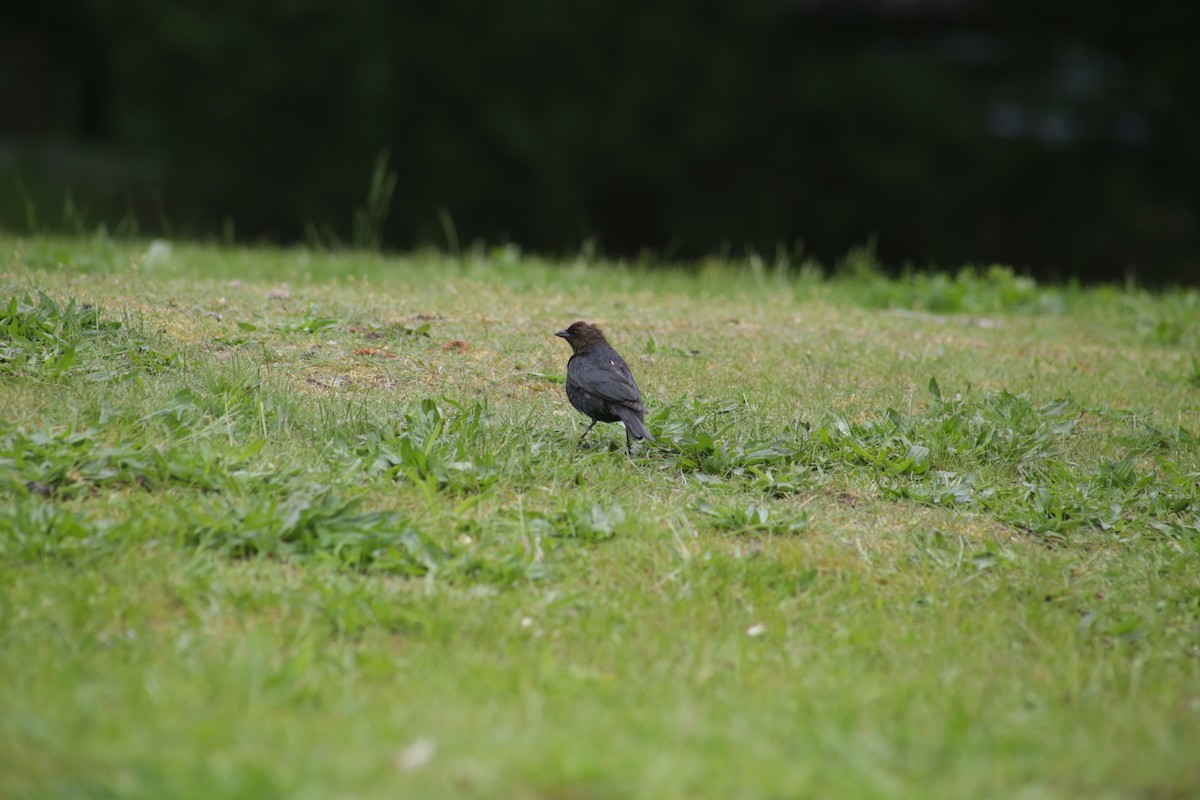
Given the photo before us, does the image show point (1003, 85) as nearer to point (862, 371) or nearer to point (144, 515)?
point (862, 371)

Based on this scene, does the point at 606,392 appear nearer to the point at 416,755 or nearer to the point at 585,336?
the point at 585,336

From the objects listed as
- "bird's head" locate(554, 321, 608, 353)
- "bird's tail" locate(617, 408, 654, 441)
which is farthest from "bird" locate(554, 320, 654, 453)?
"bird's head" locate(554, 321, 608, 353)

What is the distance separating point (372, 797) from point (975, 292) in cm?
766

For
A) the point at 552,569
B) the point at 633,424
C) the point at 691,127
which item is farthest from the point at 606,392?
the point at 691,127

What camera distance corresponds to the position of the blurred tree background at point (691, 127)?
1702 centimetres

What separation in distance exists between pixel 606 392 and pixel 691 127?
1313 cm

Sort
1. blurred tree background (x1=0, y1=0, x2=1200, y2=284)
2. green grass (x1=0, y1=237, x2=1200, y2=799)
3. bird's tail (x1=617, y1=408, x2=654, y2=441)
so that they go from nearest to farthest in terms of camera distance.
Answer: green grass (x1=0, y1=237, x2=1200, y2=799)
bird's tail (x1=617, y1=408, x2=654, y2=441)
blurred tree background (x1=0, y1=0, x2=1200, y2=284)

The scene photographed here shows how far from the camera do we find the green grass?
298cm

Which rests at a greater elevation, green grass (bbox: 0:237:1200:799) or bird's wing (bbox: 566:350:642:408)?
bird's wing (bbox: 566:350:642:408)

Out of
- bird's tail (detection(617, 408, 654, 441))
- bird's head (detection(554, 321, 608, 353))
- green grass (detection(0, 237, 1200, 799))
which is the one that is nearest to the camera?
green grass (detection(0, 237, 1200, 799))

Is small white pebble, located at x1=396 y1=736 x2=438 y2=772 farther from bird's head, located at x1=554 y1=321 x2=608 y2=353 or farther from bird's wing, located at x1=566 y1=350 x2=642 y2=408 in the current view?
bird's head, located at x1=554 y1=321 x2=608 y2=353

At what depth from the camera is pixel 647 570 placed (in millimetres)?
4168

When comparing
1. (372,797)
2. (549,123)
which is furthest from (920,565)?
(549,123)

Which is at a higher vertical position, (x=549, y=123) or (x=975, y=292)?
(x=549, y=123)
